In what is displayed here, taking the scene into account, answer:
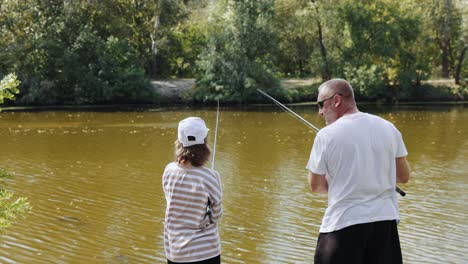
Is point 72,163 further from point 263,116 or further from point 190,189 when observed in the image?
point 263,116

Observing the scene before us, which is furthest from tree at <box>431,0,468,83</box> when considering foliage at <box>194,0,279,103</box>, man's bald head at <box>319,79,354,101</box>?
man's bald head at <box>319,79,354,101</box>

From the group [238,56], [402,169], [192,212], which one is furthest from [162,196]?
[238,56]

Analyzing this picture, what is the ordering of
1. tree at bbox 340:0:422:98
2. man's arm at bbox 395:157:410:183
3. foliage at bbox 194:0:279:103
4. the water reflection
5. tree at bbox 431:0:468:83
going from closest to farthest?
man's arm at bbox 395:157:410:183 → the water reflection → foliage at bbox 194:0:279:103 → tree at bbox 340:0:422:98 → tree at bbox 431:0:468:83

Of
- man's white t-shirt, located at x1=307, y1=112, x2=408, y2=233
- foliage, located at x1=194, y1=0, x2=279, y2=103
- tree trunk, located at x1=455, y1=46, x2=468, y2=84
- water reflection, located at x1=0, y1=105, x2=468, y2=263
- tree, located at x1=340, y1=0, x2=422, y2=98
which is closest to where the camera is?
man's white t-shirt, located at x1=307, y1=112, x2=408, y2=233

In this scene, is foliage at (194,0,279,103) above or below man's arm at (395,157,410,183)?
above

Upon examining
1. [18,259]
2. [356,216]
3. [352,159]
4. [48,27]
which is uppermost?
[48,27]

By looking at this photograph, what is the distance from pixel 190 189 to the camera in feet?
11.2

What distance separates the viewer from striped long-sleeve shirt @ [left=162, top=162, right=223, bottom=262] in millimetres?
3398

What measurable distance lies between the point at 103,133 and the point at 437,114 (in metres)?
14.0

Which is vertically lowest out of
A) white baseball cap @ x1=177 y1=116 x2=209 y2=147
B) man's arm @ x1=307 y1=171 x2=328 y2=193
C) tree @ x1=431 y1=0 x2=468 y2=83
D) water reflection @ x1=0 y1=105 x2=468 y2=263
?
water reflection @ x1=0 y1=105 x2=468 y2=263

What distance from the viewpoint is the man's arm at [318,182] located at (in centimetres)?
337

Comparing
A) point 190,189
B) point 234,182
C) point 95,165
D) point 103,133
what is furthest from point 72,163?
point 190,189

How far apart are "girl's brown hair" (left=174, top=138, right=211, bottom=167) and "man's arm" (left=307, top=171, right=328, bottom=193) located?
576 millimetres

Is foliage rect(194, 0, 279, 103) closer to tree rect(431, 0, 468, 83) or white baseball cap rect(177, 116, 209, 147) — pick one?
tree rect(431, 0, 468, 83)
